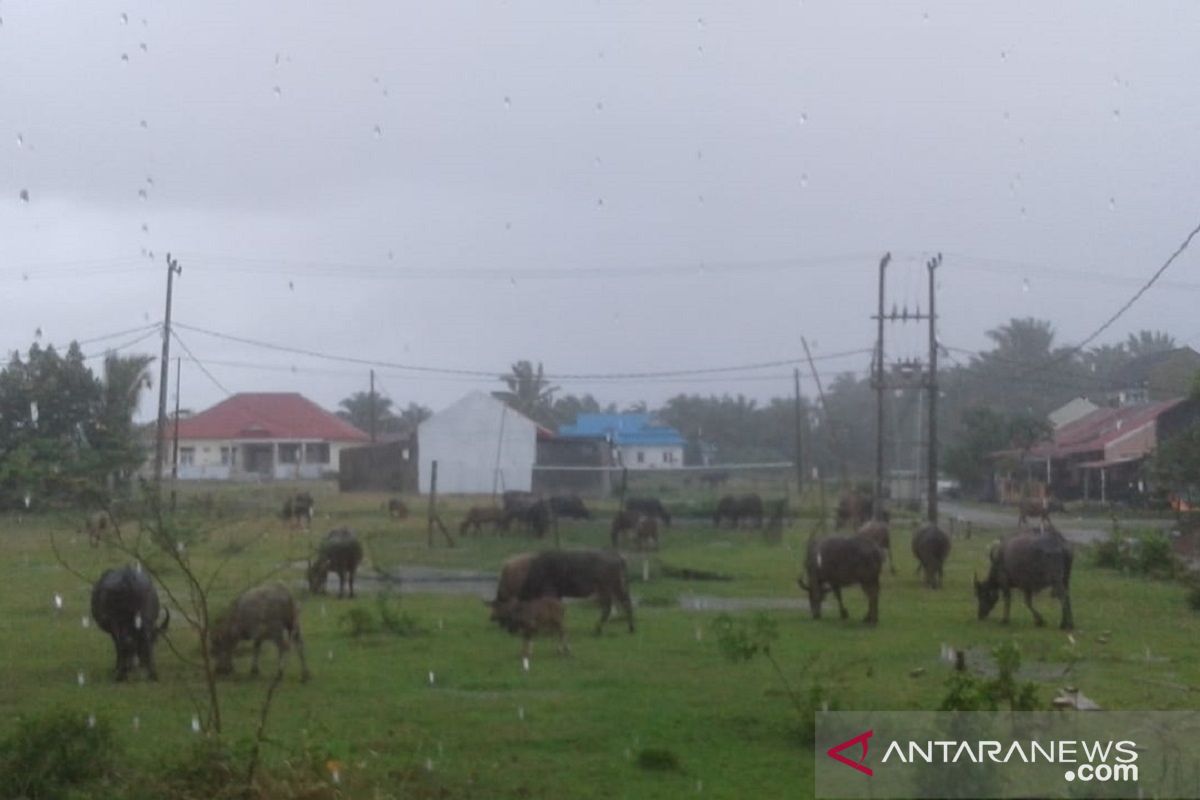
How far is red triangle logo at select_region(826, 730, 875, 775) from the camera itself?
409 inches

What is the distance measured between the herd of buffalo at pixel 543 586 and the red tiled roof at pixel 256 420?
44.9 ft

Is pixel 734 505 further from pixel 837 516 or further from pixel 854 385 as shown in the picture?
pixel 854 385

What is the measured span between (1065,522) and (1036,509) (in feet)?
9.15

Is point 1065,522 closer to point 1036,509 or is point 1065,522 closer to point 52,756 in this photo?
point 1036,509

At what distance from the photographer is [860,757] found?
10711 mm

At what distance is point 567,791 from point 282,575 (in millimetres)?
19979

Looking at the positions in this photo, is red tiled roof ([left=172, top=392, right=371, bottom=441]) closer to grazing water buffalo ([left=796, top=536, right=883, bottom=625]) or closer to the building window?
the building window

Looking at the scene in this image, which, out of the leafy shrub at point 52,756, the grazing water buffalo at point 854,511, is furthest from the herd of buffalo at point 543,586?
the grazing water buffalo at point 854,511

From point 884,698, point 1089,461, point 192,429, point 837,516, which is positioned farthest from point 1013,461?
point 884,698

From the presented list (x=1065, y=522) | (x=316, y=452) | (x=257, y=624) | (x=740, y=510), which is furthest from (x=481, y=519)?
(x=257, y=624)

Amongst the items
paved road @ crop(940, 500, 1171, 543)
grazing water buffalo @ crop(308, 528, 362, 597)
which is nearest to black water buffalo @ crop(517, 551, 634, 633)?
grazing water buffalo @ crop(308, 528, 362, 597)

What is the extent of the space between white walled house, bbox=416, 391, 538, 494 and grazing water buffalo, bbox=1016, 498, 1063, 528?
14279mm

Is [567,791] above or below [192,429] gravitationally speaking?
below

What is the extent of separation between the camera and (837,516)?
43.4 metres
